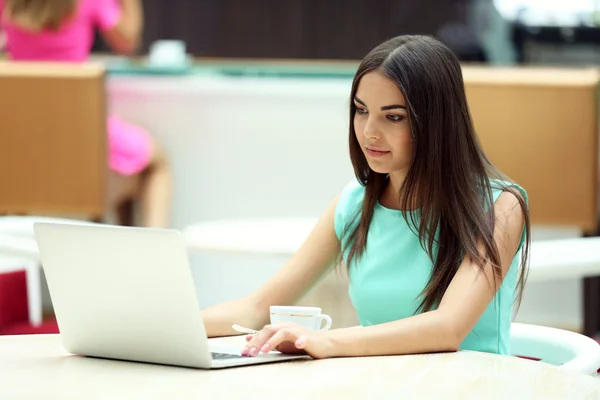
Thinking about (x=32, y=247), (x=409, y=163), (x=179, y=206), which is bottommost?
(x=179, y=206)

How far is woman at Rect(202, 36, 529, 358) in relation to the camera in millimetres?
1609

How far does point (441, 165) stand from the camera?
69.5 inches

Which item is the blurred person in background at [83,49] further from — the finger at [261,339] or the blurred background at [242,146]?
the finger at [261,339]

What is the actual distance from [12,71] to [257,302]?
2171 millimetres

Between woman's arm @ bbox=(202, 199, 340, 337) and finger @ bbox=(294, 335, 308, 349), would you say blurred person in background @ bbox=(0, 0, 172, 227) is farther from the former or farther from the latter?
finger @ bbox=(294, 335, 308, 349)

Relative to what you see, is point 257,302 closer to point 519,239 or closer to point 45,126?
point 519,239

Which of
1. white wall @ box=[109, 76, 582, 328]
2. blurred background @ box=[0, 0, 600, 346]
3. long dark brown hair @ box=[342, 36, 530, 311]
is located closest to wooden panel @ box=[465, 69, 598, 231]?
blurred background @ box=[0, 0, 600, 346]

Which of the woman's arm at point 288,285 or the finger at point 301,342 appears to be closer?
the finger at point 301,342

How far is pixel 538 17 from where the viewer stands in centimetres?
668

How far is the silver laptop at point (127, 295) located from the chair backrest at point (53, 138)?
2306 millimetres

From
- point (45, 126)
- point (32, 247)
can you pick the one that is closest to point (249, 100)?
point (45, 126)

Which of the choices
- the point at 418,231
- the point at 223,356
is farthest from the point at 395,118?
the point at 223,356

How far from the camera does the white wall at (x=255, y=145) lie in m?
4.16

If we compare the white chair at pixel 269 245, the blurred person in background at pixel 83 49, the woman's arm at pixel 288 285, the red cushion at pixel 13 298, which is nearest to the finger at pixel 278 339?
the woman's arm at pixel 288 285
